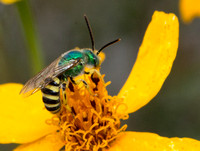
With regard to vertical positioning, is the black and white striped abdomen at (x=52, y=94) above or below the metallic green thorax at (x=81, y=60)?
below

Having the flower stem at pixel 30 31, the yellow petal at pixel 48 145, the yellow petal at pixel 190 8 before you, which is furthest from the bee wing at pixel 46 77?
the yellow petal at pixel 190 8

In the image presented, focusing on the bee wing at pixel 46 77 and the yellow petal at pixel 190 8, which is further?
the yellow petal at pixel 190 8

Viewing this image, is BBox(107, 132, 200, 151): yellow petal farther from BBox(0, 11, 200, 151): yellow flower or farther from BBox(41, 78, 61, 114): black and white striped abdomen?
BBox(41, 78, 61, 114): black and white striped abdomen

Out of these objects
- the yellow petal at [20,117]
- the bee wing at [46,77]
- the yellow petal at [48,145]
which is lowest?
the yellow petal at [48,145]

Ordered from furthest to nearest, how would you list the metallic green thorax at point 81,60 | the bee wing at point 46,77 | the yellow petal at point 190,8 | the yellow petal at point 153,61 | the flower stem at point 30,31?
the yellow petal at point 190,8 → the flower stem at point 30,31 → the yellow petal at point 153,61 → the metallic green thorax at point 81,60 → the bee wing at point 46,77

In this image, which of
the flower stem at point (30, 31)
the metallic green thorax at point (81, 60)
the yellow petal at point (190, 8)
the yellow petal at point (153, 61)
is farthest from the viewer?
the yellow petal at point (190, 8)

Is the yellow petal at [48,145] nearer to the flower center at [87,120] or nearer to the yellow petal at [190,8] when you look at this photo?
the flower center at [87,120]

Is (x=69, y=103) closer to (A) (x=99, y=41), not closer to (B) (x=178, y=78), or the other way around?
(B) (x=178, y=78)

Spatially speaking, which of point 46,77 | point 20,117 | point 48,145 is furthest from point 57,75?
point 20,117

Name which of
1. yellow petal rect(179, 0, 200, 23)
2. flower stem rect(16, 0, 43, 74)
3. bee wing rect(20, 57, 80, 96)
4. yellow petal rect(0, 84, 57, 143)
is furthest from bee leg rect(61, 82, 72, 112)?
yellow petal rect(179, 0, 200, 23)
